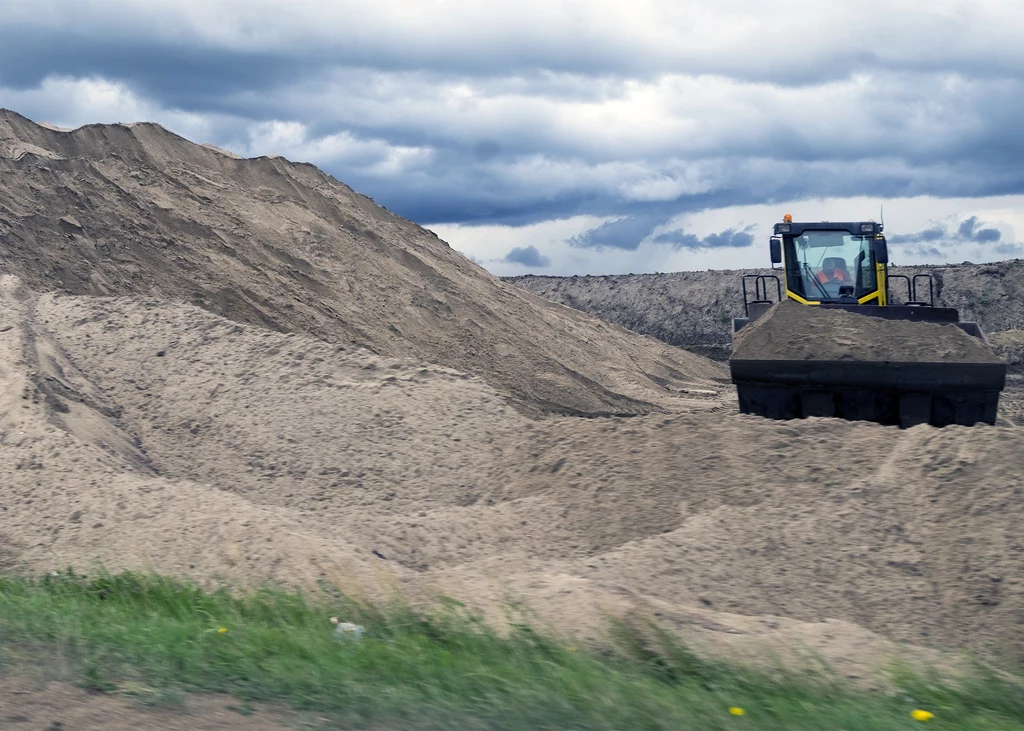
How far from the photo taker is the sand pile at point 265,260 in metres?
16.1

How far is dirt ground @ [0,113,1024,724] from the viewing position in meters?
6.53

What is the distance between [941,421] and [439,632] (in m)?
7.18

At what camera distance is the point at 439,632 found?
219 inches

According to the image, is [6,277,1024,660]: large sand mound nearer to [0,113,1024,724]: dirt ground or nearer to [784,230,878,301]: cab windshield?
[0,113,1024,724]: dirt ground

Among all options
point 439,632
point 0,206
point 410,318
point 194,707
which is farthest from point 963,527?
point 0,206

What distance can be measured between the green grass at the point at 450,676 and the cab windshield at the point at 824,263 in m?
11.0

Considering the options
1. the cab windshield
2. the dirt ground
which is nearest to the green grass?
the dirt ground

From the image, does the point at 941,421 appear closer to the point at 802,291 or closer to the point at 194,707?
the point at 802,291

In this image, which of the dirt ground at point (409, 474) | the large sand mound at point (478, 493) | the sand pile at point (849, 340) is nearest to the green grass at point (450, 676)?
the dirt ground at point (409, 474)

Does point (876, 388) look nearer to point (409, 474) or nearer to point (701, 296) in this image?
point (409, 474)

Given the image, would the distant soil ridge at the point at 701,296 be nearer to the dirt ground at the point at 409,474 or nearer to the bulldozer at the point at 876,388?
the dirt ground at the point at 409,474

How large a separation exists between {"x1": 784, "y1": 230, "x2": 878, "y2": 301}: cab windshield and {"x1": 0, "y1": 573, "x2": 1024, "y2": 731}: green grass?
11.0 meters

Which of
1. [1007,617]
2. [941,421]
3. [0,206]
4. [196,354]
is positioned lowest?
[1007,617]

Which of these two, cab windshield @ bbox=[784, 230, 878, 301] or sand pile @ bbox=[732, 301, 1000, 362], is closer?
sand pile @ bbox=[732, 301, 1000, 362]
